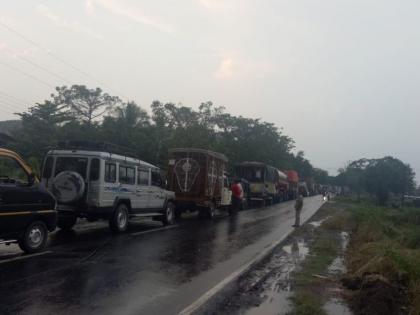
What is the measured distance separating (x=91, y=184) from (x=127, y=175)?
1720 millimetres

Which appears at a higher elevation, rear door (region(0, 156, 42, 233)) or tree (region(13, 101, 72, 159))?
tree (region(13, 101, 72, 159))

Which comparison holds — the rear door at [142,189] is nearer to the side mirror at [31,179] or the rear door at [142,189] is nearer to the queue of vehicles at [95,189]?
the queue of vehicles at [95,189]

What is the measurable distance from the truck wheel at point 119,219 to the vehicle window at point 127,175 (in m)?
0.72

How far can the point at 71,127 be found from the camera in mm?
42188

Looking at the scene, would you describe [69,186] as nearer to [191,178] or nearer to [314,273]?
[314,273]

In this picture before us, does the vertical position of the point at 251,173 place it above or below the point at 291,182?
below

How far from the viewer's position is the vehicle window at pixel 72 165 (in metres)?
13.6

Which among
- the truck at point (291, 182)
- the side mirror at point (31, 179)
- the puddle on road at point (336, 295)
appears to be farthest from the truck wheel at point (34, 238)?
the truck at point (291, 182)

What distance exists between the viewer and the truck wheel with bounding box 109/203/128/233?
14.6m

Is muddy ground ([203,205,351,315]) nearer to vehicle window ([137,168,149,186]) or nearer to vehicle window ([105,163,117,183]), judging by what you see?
vehicle window ([105,163,117,183])

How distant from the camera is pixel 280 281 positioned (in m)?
9.19

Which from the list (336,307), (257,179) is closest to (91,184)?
(336,307)

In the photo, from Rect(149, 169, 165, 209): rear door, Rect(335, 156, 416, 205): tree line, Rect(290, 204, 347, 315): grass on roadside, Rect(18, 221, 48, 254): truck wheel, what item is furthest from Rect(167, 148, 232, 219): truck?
Rect(335, 156, 416, 205): tree line

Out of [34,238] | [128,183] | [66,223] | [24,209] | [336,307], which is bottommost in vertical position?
[336,307]
